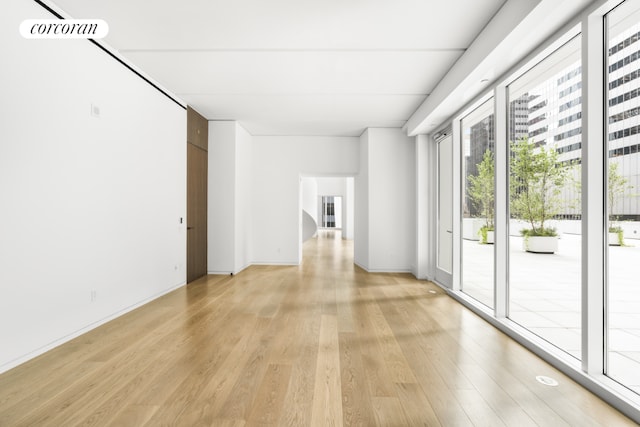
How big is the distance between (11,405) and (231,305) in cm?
Result: 235

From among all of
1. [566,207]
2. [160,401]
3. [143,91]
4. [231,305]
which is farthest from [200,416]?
[143,91]

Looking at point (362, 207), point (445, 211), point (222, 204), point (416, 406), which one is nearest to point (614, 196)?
point (416, 406)

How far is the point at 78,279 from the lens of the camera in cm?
308

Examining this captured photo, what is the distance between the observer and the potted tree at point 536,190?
290cm

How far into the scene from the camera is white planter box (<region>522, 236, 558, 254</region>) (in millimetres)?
3031

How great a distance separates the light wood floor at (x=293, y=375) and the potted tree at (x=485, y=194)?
3.54 feet

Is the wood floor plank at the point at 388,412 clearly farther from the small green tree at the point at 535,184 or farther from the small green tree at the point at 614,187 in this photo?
the small green tree at the point at 535,184

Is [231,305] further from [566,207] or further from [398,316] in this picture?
[566,207]

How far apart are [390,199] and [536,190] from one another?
11.4ft

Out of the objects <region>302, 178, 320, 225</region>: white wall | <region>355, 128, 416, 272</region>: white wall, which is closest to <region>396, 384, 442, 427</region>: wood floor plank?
<region>355, 128, 416, 272</region>: white wall

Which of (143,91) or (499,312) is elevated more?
(143,91)

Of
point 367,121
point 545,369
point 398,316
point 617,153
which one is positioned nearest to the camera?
point 617,153

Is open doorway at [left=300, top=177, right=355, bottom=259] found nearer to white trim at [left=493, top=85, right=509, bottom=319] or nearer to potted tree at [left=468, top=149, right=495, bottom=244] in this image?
potted tree at [left=468, top=149, right=495, bottom=244]

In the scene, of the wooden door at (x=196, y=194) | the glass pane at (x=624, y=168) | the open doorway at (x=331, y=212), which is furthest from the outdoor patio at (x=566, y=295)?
the open doorway at (x=331, y=212)
